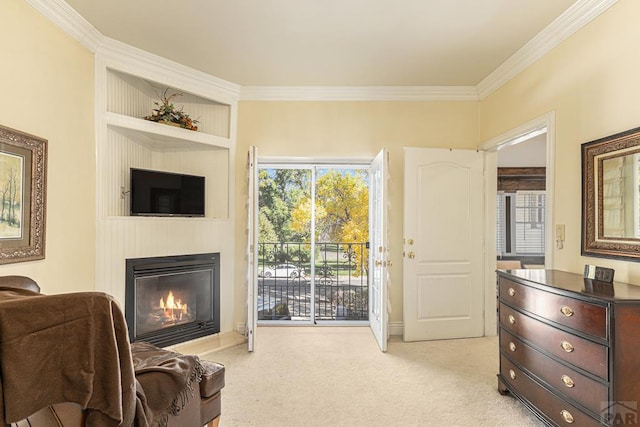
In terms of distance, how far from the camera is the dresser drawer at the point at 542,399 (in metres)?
1.84

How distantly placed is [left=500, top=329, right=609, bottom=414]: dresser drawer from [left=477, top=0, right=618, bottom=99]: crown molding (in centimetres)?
224

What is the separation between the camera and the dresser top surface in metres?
1.72

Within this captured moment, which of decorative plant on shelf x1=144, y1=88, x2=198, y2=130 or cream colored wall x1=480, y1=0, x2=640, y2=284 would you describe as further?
decorative plant on shelf x1=144, y1=88, x2=198, y2=130

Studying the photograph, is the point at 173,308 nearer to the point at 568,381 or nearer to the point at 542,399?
the point at 542,399

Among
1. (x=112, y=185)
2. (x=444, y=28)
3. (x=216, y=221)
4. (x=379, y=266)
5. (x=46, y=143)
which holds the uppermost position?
(x=444, y=28)

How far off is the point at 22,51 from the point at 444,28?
2.94m

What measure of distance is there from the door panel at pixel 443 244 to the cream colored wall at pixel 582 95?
0.94 m

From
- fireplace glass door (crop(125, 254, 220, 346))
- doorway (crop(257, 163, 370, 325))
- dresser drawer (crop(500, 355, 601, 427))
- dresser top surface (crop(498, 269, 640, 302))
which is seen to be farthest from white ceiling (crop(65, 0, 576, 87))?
dresser drawer (crop(500, 355, 601, 427))

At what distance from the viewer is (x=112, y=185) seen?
3232mm

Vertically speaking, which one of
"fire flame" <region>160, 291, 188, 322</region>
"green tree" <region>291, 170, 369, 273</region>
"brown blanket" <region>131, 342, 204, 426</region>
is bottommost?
"fire flame" <region>160, 291, 188, 322</region>

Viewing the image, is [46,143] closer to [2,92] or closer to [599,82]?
[2,92]

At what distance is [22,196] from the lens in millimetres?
2217

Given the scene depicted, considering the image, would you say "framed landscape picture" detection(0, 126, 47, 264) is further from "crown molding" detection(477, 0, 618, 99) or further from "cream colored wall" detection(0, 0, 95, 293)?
"crown molding" detection(477, 0, 618, 99)

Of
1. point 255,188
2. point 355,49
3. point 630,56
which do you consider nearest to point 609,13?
point 630,56
